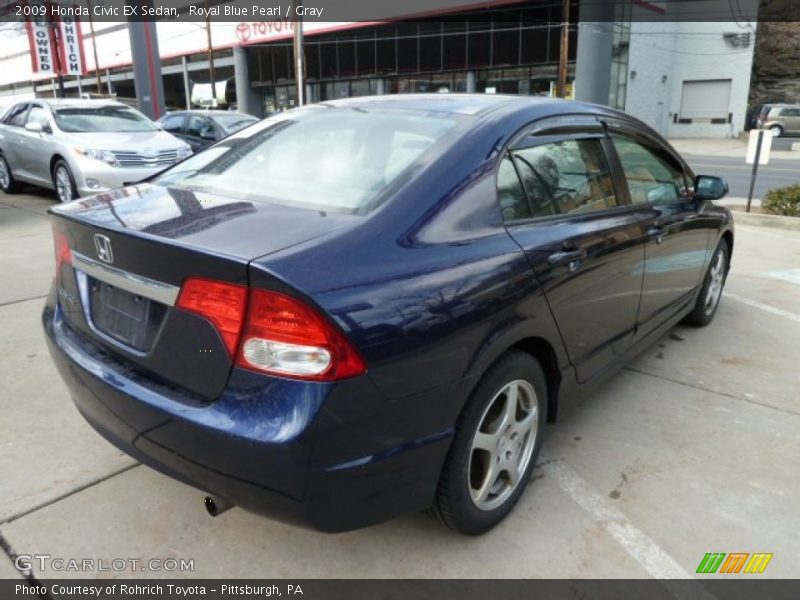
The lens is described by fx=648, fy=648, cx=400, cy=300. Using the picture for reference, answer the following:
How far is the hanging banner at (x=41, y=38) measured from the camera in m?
21.7

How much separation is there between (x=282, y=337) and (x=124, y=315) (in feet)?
2.34

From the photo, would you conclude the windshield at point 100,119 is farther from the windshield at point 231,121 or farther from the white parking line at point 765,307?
the white parking line at point 765,307

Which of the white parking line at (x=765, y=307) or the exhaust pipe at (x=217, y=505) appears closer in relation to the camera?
the exhaust pipe at (x=217, y=505)

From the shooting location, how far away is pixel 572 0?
31797 millimetres

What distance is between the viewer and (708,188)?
13.1 feet

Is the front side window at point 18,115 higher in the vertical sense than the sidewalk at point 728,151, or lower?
higher

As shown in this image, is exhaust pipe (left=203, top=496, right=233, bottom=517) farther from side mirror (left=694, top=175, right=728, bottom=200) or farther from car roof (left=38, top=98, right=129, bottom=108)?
car roof (left=38, top=98, right=129, bottom=108)

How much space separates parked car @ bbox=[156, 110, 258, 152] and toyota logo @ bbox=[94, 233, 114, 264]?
1087 cm

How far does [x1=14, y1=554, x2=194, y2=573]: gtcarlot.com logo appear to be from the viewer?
7.45 ft

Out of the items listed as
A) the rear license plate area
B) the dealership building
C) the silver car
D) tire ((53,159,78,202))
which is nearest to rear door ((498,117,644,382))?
the rear license plate area

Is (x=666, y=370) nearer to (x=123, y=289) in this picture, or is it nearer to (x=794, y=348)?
(x=794, y=348)

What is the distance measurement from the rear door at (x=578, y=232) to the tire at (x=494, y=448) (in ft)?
1.03

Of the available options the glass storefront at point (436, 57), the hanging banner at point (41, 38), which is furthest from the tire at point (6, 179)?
the glass storefront at point (436, 57)

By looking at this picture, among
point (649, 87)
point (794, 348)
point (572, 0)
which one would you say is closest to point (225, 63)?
point (572, 0)
